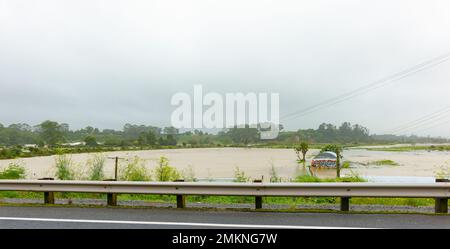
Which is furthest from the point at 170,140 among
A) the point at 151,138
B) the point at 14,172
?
the point at 14,172

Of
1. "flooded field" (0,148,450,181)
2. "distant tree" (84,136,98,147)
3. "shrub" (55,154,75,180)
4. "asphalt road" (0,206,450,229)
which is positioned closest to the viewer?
"asphalt road" (0,206,450,229)

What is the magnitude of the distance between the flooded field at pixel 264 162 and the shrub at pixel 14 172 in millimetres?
770

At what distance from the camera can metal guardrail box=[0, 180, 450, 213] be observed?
7.61 m

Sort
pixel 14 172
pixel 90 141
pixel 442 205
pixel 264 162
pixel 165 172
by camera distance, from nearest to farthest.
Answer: pixel 442 205, pixel 165 172, pixel 14 172, pixel 264 162, pixel 90 141

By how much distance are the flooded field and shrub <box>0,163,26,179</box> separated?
77 cm

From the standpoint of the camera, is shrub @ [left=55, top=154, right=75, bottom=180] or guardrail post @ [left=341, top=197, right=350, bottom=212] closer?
guardrail post @ [left=341, top=197, right=350, bottom=212]

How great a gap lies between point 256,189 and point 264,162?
55.3ft

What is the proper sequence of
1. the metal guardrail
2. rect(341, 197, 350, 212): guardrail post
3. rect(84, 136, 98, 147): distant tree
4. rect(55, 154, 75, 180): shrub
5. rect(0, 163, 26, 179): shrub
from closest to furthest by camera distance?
the metal guardrail, rect(341, 197, 350, 212): guardrail post, rect(55, 154, 75, 180): shrub, rect(0, 163, 26, 179): shrub, rect(84, 136, 98, 147): distant tree

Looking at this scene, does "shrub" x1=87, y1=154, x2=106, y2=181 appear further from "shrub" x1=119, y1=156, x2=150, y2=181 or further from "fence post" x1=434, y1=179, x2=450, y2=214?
"fence post" x1=434, y1=179, x2=450, y2=214

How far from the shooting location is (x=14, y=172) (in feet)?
48.2

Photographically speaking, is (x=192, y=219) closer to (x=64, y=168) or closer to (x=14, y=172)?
(x=64, y=168)

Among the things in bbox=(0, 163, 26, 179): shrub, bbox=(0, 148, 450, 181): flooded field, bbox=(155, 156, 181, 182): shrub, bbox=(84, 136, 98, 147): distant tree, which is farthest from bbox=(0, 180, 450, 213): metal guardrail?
bbox=(84, 136, 98, 147): distant tree

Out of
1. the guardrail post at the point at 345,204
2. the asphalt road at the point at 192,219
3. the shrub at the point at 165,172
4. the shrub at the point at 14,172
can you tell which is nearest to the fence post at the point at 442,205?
the asphalt road at the point at 192,219
